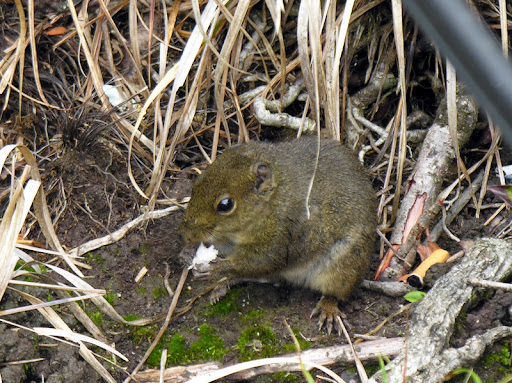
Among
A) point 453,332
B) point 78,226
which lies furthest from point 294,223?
point 78,226

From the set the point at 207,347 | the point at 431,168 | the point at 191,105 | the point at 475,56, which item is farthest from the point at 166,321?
the point at 475,56

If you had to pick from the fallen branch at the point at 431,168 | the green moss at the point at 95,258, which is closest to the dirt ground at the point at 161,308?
the green moss at the point at 95,258

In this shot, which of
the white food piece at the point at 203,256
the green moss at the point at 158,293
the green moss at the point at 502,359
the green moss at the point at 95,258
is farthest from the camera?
the white food piece at the point at 203,256

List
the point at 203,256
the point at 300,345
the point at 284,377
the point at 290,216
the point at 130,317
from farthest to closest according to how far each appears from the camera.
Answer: the point at 203,256, the point at 290,216, the point at 130,317, the point at 300,345, the point at 284,377

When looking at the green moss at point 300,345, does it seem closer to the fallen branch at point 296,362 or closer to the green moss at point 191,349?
the fallen branch at point 296,362

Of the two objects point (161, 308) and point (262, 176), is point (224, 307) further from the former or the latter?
point (262, 176)
